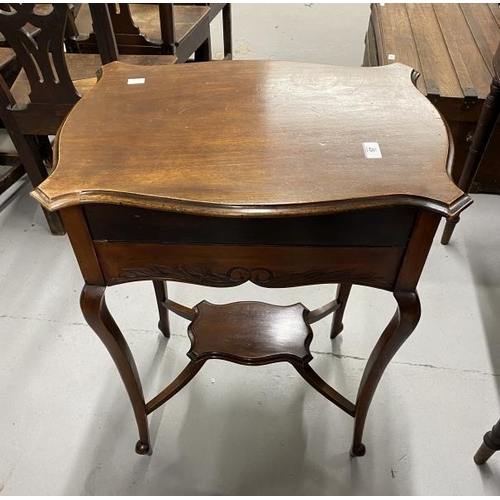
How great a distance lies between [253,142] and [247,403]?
2.36 ft

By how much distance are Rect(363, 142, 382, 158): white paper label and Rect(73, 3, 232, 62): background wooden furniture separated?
3.25ft

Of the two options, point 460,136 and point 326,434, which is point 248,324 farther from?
point 460,136

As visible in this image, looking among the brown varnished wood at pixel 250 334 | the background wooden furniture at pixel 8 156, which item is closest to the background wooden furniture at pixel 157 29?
the background wooden furniture at pixel 8 156

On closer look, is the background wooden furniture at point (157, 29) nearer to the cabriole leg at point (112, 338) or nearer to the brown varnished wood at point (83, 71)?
the brown varnished wood at point (83, 71)

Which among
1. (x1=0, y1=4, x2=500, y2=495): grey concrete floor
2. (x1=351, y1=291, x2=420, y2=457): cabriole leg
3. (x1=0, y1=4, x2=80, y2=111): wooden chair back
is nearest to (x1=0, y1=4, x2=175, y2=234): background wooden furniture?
(x1=0, y1=4, x2=80, y2=111): wooden chair back

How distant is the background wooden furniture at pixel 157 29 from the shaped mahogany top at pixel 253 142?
2.36 feet

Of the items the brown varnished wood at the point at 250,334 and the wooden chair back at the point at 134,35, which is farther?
the wooden chair back at the point at 134,35

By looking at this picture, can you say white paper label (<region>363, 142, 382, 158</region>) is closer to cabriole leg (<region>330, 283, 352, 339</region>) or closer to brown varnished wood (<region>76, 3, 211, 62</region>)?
cabriole leg (<region>330, 283, 352, 339</region>)

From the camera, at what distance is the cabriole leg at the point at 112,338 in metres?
0.72

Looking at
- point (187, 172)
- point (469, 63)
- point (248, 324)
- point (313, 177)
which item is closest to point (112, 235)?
point (187, 172)

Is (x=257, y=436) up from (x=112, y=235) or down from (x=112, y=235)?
down

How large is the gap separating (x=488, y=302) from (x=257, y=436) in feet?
2.62

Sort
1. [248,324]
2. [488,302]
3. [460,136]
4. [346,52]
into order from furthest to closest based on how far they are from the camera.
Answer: [346,52] < [460,136] < [488,302] < [248,324]

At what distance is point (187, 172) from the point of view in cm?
63
